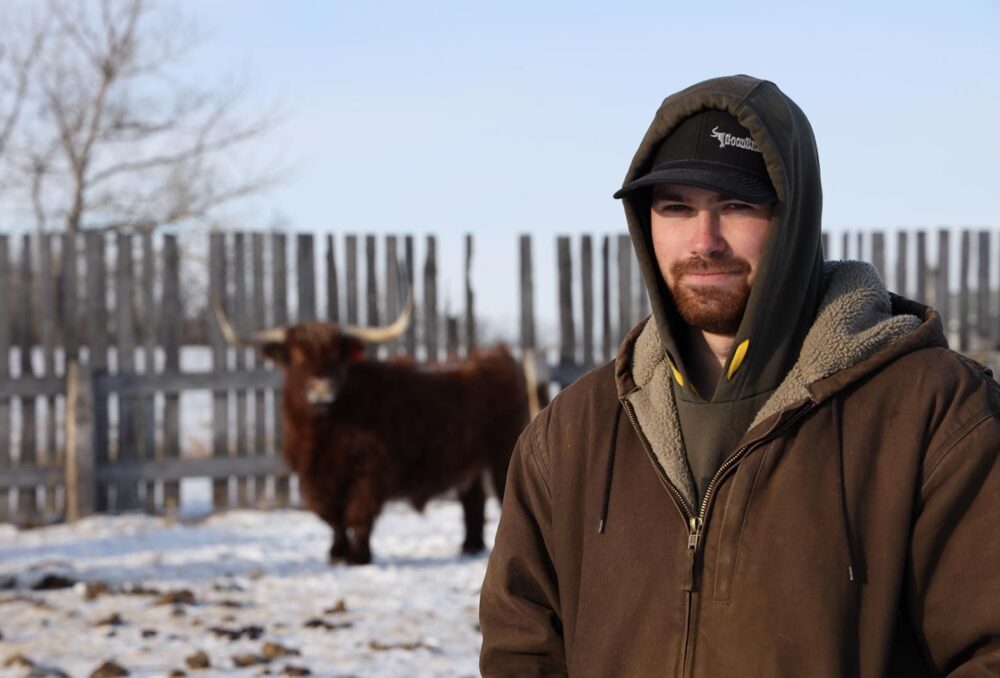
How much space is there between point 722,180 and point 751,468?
53 cm

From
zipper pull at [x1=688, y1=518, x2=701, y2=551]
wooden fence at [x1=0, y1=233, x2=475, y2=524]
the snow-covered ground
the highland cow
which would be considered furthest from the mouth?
wooden fence at [x1=0, y1=233, x2=475, y2=524]

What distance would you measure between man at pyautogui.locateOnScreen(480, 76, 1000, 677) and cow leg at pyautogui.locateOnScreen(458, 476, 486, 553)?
6.66 metres

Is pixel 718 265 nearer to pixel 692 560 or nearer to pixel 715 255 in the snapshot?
pixel 715 255

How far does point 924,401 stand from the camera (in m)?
1.93

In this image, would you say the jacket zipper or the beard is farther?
the beard

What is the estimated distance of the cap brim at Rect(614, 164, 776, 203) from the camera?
2.05 m

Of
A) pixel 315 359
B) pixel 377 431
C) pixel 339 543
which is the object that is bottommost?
pixel 339 543

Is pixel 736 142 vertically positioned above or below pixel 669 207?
above

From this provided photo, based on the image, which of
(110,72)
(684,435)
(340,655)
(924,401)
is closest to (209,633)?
(340,655)

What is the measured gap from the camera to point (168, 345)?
10531 mm

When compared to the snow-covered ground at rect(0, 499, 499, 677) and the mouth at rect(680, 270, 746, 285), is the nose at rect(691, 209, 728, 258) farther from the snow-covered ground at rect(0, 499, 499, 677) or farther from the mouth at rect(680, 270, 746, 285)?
the snow-covered ground at rect(0, 499, 499, 677)

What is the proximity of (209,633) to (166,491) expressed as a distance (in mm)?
4864

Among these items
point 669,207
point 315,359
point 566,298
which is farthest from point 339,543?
point 669,207

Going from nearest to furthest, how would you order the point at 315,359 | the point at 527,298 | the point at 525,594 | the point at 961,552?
the point at 961,552, the point at 525,594, the point at 315,359, the point at 527,298
